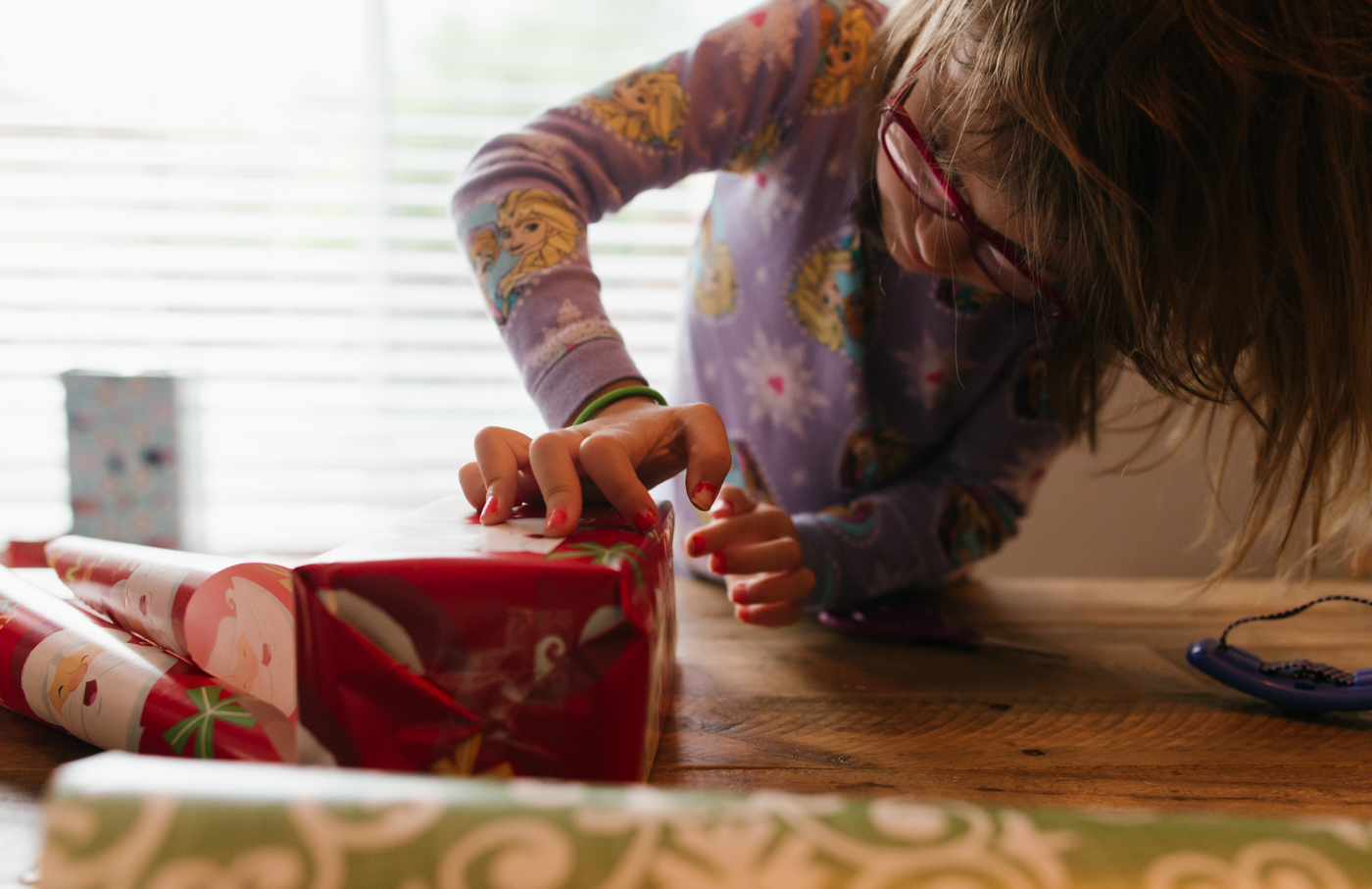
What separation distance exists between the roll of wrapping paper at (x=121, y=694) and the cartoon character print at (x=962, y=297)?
57 centimetres

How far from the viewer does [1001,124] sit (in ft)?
1.45

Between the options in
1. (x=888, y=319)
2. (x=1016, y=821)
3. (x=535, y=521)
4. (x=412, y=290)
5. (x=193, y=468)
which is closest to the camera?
(x=1016, y=821)

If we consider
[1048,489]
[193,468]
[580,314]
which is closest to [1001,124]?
[580,314]

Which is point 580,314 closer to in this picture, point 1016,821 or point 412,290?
point 1016,821

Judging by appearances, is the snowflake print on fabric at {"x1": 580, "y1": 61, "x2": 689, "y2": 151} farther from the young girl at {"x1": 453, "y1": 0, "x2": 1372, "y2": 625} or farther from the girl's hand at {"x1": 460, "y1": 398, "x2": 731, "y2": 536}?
the girl's hand at {"x1": 460, "y1": 398, "x2": 731, "y2": 536}

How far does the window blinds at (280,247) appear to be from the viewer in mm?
1458

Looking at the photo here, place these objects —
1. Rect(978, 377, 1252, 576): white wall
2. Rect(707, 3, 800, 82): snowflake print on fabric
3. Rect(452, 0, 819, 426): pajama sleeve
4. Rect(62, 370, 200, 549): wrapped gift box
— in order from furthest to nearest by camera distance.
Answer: Rect(978, 377, 1252, 576): white wall → Rect(62, 370, 200, 549): wrapped gift box → Rect(707, 3, 800, 82): snowflake print on fabric → Rect(452, 0, 819, 426): pajama sleeve

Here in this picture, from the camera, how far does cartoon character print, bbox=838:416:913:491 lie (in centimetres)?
79

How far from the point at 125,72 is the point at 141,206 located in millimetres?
223

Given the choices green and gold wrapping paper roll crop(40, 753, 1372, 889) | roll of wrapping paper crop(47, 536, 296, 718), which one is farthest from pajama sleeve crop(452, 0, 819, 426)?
green and gold wrapping paper roll crop(40, 753, 1372, 889)

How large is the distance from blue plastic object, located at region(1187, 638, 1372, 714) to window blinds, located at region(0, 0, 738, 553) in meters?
1.15

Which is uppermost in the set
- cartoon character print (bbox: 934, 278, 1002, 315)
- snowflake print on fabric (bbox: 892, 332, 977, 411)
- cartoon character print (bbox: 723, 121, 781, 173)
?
cartoon character print (bbox: 723, 121, 781, 173)

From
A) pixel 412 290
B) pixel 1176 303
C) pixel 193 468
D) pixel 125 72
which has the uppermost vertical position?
pixel 125 72

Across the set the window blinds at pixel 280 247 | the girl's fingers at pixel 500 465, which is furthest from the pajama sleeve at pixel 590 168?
the window blinds at pixel 280 247
